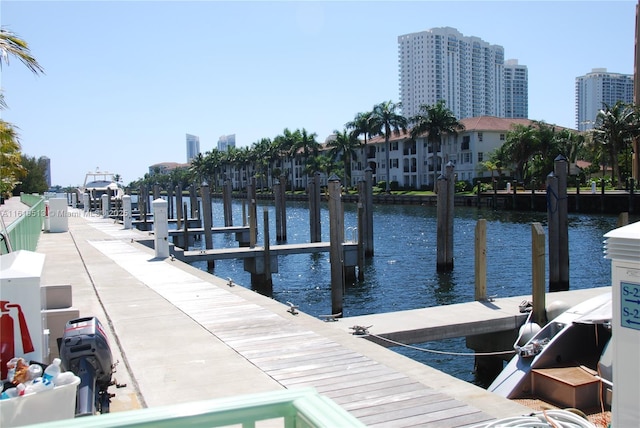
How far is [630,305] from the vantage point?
4168 mm

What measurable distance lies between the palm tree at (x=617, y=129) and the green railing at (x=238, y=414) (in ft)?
228

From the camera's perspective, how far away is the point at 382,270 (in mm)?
27016

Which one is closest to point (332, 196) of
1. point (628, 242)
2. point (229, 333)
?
point (229, 333)

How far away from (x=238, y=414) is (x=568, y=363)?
9.15 metres

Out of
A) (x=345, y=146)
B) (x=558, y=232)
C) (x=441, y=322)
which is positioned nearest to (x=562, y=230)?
(x=558, y=232)

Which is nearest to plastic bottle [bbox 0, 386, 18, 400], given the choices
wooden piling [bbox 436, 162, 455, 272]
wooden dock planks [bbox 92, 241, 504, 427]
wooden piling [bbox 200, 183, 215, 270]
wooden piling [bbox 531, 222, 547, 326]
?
wooden dock planks [bbox 92, 241, 504, 427]

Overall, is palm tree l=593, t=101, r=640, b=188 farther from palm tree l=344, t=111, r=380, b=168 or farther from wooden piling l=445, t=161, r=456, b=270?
wooden piling l=445, t=161, r=456, b=270

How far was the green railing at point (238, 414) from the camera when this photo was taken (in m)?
2.03

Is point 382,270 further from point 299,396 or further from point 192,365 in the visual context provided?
point 299,396

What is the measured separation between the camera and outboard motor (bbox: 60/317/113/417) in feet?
18.6

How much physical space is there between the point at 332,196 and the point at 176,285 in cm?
773

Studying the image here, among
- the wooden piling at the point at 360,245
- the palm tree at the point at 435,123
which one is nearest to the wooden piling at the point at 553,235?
the wooden piling at the point at 360,245

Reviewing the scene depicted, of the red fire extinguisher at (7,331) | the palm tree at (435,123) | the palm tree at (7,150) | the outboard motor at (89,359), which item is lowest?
the outboard motor at (89,359)

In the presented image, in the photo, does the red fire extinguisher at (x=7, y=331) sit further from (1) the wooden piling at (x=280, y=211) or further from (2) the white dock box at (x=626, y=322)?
(1) the wooden piling at (x=280, y=211)
